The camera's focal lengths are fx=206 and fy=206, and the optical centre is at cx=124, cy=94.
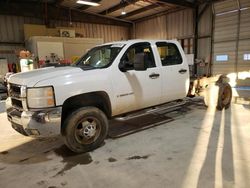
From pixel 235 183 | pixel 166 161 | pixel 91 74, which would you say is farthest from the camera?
pixel 91 74

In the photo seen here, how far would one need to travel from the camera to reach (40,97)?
3.03 m

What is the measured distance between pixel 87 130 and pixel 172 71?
234 cm

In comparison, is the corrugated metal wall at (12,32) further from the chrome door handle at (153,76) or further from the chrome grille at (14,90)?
the chrome door handle at (153,76)

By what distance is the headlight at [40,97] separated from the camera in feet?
9.92

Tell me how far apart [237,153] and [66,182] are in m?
2.65

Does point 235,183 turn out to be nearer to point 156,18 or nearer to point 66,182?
point 66,182

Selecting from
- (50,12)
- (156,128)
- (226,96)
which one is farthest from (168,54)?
(50,12)

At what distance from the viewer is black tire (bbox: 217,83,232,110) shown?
5718 millimetres

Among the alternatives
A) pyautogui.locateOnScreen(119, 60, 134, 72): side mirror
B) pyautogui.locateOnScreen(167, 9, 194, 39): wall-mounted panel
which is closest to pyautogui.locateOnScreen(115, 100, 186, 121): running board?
pyautogui.locateOnScreen(119, 60, 134, 72): side mirror

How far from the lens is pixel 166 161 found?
10.3 ft

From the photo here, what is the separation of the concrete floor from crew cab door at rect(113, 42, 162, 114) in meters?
0.68

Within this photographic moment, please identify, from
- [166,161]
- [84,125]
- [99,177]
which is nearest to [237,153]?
[166,161]

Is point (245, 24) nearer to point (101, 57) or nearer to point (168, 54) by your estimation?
point (168, 54)

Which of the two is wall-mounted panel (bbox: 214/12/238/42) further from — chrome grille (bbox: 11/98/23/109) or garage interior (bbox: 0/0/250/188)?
chrome grille (bbox: 11/98/23/109)
